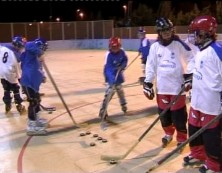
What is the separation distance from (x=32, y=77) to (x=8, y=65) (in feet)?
5.08

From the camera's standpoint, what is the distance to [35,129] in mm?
6328

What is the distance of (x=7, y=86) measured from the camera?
26.3 ft

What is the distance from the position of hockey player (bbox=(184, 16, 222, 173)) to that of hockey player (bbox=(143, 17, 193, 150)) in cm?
75

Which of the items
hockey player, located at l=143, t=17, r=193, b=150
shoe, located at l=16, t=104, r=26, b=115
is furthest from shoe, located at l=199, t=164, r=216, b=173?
shoe, located at l=16, t=104, r=26, b=115

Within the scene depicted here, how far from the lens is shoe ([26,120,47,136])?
6.27m

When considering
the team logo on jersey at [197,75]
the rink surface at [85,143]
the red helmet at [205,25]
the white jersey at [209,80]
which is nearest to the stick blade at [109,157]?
the rink surface at [85,143]

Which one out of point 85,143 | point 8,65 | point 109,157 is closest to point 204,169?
point 109,157

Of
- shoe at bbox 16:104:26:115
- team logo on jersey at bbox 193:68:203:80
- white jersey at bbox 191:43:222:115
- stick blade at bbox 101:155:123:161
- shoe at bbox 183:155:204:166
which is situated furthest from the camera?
shoe at bbox 16:104:26:115

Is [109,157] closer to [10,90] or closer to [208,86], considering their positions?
[208,86]

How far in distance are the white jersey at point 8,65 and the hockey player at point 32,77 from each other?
1.31 metres

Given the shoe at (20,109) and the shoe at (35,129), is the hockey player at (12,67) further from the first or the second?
the shoe at (35,129)

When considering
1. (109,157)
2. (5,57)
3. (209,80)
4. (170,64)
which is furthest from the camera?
(5,57)

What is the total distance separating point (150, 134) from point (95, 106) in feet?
8.22

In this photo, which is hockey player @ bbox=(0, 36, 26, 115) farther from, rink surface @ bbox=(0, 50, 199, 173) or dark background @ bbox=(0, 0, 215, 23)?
dark background @ bbox=(0, 0, 215, 23)
